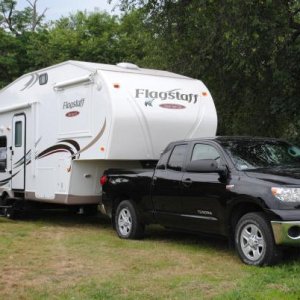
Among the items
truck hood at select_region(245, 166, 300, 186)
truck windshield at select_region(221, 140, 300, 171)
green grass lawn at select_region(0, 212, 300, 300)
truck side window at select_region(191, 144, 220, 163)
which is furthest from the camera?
truck side window at select_region(191, 144, 220, 163)

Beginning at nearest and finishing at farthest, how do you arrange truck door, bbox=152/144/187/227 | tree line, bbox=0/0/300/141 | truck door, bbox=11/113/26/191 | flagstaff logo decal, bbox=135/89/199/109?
truck door, bbox=152/144/187/227, flagstaff logo decal, bbox=135/89/199/109, tree line, bbox=0/0/300/141, truck door, bbox=11/113/26/191

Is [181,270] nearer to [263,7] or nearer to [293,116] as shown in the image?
[263,7]

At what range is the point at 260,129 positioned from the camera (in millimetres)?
15859

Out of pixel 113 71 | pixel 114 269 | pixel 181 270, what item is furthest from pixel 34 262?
pixel 113 71

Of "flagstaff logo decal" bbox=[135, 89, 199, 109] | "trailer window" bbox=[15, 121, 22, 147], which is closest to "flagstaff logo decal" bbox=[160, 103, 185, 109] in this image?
"flagstaff logo decal" bbox=[135, 89, 199, 109]

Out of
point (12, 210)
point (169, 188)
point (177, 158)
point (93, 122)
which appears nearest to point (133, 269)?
point (169, 188)

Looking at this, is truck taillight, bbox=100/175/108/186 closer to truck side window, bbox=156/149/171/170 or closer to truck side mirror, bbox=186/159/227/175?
truck side window, bbox=156/149/171/170

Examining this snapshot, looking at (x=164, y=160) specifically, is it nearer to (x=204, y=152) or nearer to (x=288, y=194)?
(x=204, y=152)

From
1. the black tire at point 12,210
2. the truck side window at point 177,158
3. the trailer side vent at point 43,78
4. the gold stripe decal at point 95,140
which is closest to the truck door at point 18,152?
the black tire at point 12,210

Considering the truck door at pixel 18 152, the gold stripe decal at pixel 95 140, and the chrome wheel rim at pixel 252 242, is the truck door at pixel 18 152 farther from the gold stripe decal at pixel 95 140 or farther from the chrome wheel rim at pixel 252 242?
the chrome wheel rim at pixel 252 242

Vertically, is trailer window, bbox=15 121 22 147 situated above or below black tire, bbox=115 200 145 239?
above

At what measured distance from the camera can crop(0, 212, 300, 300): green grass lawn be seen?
21.0ft

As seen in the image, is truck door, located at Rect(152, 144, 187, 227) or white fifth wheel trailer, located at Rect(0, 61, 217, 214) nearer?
truck door, located at Rect(152, 144, 187, 227)

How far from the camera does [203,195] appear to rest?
8.61m
